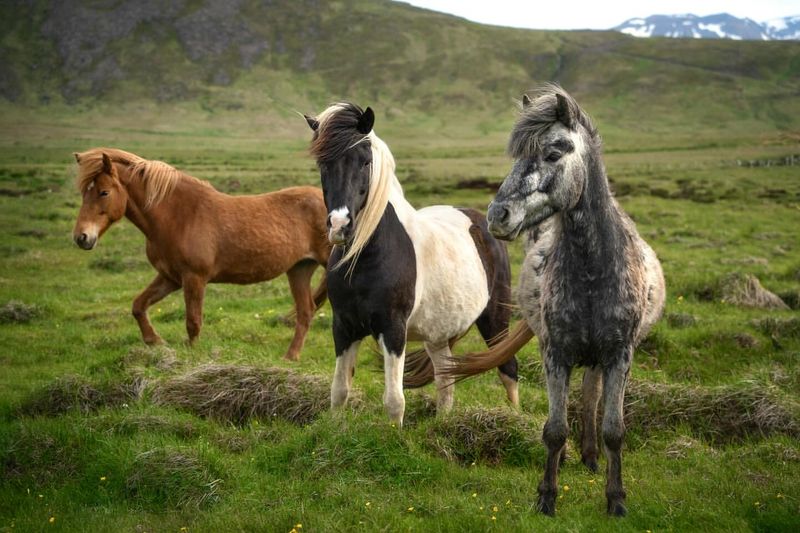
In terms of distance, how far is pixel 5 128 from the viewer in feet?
327

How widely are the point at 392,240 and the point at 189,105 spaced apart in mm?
141656

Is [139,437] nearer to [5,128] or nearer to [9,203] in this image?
[9,203]

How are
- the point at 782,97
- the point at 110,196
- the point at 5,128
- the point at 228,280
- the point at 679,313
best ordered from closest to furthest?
the point at 110,196 < the point at 228,280 < the point at 679,313 < the point at 5,128 < the point at 782,97

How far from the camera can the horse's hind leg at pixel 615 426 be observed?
492 cm

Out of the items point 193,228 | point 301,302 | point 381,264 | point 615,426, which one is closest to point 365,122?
point 381,264

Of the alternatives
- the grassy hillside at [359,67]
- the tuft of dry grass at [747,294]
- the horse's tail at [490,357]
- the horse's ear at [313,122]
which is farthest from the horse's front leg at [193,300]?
the grassy hillside at [359,67]

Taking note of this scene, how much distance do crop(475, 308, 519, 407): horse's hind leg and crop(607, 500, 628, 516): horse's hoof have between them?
7.83 feet

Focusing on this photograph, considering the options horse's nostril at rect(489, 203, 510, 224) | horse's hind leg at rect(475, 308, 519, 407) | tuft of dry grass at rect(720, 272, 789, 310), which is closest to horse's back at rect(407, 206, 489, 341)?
horse's hind leg at rect(475, 308, 519, 407)

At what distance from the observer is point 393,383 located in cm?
598

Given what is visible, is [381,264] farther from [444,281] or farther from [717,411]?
[717,411]

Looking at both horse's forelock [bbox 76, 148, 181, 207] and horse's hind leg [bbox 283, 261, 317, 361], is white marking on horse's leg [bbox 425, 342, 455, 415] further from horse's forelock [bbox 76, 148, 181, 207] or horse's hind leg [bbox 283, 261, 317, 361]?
horse's forelock [bbox 76, 148, 181, 207]

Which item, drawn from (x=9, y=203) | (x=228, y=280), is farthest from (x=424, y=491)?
(x=9, y=203)

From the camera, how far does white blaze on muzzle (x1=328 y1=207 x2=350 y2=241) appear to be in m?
5.30

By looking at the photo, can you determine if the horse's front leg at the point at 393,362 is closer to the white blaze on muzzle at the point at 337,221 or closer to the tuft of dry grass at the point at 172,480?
the white blaze on muzzle at the point at 337,221
